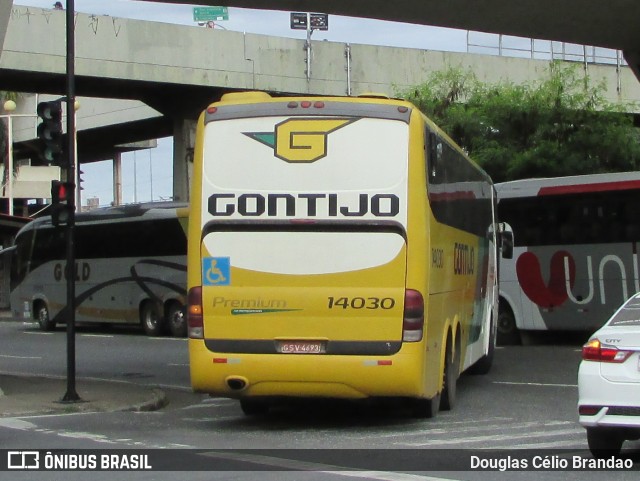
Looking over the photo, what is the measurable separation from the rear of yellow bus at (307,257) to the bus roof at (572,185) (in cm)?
1259

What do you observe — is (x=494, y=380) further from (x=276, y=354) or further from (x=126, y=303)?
(x=126, y=303)

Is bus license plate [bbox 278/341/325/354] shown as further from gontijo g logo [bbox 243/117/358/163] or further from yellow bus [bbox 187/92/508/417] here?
gontijo g logo [bbox 243/117/358/163]

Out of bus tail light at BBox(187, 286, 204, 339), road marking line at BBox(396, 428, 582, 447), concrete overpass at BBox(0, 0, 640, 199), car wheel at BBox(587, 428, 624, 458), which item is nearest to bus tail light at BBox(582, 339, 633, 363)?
car wheel at BBox(587, 428, 624, 458)

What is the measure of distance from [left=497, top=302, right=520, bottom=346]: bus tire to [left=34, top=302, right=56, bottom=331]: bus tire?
16.6 meters

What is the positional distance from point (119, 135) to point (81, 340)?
22.1 meters

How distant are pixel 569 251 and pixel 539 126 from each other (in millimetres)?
12569

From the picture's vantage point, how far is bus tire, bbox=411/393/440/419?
14.0 meters

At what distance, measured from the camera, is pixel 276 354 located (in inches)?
506

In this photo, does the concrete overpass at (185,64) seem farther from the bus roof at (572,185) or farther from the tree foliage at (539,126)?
the bus roof at (572,185)

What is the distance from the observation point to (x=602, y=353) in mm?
9797

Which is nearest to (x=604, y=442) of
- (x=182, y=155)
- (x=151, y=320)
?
(x=151, y=320)

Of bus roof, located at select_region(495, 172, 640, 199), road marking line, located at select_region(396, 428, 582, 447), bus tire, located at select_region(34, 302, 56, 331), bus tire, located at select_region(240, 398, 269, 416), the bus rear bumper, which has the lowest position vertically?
bus tire, located at select_region(34, 302, 56, 331)

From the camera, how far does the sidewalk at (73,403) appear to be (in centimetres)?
1600

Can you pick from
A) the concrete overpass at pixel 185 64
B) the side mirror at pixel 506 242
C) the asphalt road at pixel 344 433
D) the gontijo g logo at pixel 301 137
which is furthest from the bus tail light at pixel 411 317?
the concrete overpass at pixel 185 64
